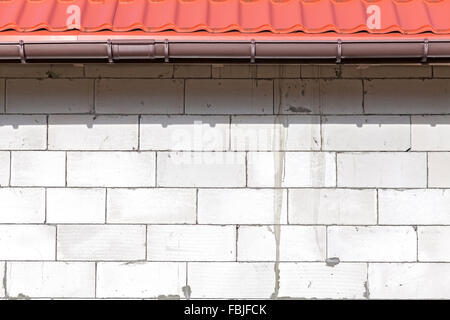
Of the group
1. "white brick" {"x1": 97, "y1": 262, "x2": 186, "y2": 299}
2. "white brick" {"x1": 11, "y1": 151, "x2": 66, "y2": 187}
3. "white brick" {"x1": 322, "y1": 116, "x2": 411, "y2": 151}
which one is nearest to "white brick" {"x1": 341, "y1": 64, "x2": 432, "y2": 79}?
"white brick" {"x1": 322, "y1": 116, "x2": 411, "y2": 151}

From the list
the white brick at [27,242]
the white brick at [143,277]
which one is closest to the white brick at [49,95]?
the white brick at [27,242]

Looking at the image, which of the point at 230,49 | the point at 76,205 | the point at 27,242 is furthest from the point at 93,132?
the point at 230,49

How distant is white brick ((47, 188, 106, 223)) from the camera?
14.4 ft

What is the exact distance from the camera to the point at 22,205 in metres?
4.39

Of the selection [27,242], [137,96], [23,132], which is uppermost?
[137,96]

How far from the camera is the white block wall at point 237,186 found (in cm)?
435

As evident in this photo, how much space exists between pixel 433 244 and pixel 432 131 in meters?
0.80

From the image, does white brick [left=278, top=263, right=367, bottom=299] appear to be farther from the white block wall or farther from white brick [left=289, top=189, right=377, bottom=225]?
white brick [left=289, top=189, right=377, bottom=225]

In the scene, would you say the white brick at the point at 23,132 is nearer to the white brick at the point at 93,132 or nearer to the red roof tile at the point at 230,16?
the white brick at the point at 93,132

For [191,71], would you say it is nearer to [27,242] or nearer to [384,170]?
[384,170]

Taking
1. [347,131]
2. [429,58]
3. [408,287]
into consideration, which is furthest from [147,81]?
[408,287]

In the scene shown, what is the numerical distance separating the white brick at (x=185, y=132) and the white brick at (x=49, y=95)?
467mm

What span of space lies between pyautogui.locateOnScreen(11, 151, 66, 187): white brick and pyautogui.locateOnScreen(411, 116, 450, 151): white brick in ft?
8.28

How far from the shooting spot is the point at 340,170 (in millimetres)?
4371
